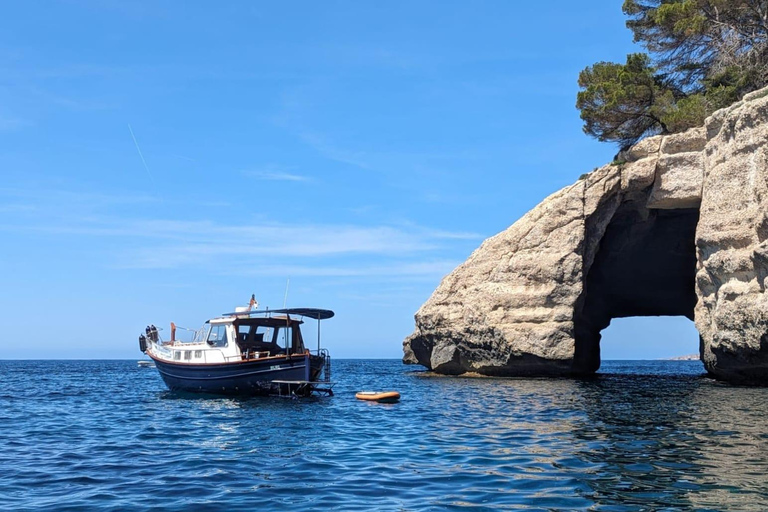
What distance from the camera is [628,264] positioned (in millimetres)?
44531

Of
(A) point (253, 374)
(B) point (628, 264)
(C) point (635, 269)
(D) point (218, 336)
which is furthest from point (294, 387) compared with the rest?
(C) point (635, 269)

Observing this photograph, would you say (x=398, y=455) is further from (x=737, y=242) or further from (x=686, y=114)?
(x=686, y=114)

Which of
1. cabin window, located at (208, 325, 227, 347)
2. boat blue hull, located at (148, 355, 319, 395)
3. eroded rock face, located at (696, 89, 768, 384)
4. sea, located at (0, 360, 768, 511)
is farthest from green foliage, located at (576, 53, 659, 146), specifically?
cabin window, located at (208, 325, 227, 347)

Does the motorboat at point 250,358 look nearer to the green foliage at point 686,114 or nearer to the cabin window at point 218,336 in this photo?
the cabin window at point 218,336

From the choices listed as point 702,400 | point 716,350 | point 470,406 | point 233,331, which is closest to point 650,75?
point 716,350

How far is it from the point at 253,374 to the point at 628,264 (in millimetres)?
27192

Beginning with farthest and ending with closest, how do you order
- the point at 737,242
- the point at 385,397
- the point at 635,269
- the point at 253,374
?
the point at 635,269 < the point at 737,242 < the point at 253,374 < the point at 385,397

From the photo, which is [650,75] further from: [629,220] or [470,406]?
[470,406]

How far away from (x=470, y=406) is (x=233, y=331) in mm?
10855

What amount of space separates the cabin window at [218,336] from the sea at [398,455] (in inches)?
146

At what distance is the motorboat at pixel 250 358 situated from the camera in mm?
28344

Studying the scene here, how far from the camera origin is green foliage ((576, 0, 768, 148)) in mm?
34344

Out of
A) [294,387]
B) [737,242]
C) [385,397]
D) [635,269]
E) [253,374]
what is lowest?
[385,397]

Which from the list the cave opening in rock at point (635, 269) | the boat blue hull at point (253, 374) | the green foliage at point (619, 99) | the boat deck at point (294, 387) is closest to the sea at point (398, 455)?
the boat deck at point (294, 387)
